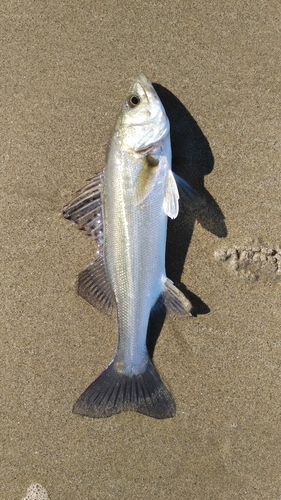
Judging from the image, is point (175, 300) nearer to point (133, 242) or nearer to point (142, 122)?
point (133, 242)

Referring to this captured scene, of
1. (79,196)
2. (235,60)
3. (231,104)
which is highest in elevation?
(235,60)

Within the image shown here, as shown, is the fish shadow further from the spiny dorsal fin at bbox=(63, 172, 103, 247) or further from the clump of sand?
the clump of sand

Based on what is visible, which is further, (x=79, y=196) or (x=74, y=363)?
(x=74, y=363)

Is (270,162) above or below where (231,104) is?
below

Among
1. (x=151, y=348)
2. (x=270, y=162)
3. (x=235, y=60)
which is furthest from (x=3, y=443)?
(x=235, y=60)

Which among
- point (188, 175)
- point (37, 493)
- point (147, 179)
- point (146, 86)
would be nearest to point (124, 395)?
point (37, 493)

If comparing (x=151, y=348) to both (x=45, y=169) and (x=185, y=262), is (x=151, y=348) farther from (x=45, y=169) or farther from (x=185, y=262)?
(x=45, y=169)

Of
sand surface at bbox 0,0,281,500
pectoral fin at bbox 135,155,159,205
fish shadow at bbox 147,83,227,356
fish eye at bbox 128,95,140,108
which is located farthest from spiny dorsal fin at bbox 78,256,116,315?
fish eye at bbox 128,95,140,108
